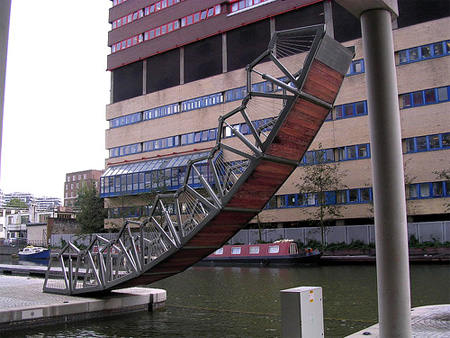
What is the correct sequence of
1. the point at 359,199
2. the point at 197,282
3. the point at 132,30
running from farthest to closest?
the point at 132,30
the point at 359,199
the point at 197,282

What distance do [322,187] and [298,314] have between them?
130 ft

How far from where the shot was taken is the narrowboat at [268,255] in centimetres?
3762

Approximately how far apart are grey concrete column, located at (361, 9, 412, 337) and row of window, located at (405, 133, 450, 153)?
3759cm

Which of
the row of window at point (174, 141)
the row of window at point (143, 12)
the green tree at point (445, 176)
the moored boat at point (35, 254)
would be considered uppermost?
the row of window at point (143, 12)

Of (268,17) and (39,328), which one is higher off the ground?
(268,17)

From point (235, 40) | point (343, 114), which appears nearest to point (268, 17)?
point (235, 40)

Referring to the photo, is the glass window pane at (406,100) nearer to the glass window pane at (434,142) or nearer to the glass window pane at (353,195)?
the glass window pane at (434,142)

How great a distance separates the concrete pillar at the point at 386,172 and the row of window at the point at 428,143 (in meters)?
37.4

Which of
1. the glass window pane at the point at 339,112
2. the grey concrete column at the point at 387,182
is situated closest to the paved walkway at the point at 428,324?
the grey concrete column at the point at 387,182

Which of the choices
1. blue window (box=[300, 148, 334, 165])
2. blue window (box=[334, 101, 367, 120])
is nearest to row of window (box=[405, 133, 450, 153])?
blue window (box=[334, 101, 367, 120])

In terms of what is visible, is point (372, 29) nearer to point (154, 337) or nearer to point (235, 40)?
point (154, 337)

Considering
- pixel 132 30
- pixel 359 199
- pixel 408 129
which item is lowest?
pixel 359 199

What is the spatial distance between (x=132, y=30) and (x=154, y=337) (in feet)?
198

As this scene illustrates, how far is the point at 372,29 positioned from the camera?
8.88m
